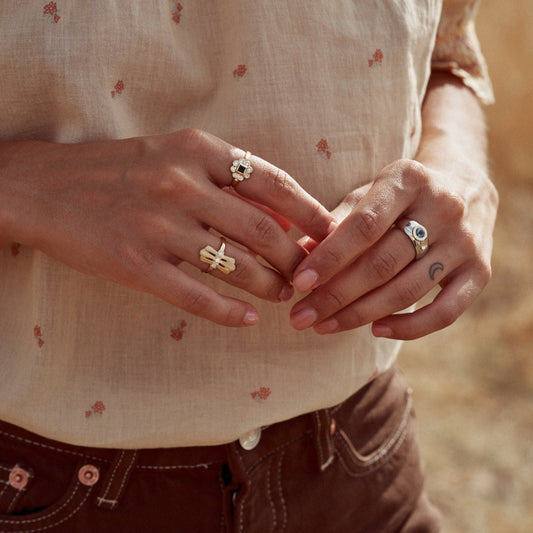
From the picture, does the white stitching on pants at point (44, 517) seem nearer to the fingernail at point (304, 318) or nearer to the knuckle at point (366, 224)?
the fingernail at point (304, 318)

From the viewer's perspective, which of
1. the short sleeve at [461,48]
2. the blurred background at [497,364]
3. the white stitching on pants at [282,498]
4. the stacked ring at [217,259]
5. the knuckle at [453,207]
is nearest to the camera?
the stacked ring at [217,259]

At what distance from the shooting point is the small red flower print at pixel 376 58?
84 centimetres

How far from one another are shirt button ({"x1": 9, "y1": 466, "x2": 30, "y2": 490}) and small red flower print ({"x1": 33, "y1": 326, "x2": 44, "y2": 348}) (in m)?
0.16

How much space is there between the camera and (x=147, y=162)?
2.27 ft

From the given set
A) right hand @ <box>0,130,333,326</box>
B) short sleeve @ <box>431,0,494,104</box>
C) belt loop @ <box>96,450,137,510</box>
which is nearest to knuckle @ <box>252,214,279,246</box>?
right hand @ <box>0,130,333,326</box>

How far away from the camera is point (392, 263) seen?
0.76 metres

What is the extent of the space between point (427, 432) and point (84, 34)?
6.95 feet

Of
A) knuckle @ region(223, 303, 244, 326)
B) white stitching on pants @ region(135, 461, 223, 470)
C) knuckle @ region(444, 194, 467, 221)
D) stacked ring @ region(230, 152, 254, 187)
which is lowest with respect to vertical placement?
white stitching on pants @ region(135, 461, 223, 470)

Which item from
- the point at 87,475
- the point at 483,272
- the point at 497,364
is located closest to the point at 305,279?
the point at 483,272

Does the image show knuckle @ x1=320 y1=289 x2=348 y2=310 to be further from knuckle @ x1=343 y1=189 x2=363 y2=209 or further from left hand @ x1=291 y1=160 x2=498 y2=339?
knuckle @ x1=343 y1=189 x2=363 y2=209

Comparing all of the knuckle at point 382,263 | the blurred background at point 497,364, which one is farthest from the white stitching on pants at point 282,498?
the blurred background at point 497,364

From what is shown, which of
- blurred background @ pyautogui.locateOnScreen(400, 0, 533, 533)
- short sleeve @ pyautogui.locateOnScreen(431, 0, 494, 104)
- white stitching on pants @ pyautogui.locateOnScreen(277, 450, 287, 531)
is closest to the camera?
white stitching on pants @ pyautogui.locateOnScreen(277, 450, 287, 531)

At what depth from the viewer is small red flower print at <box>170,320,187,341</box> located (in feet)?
2.72

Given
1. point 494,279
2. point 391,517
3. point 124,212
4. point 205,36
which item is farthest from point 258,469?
point 494,279
